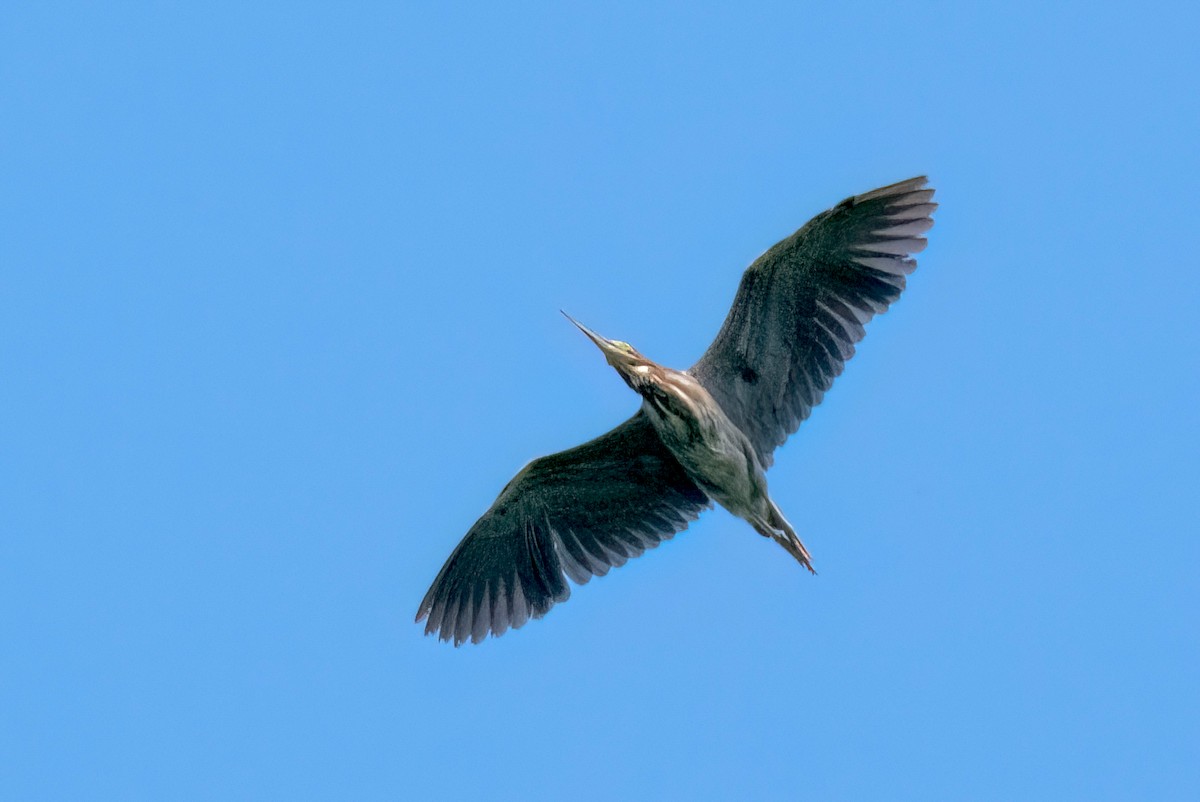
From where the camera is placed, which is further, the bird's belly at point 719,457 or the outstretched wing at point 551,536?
the outstretched wing at point 551,536

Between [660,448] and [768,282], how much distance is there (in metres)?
1.73

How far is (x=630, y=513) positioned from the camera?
47.3ft

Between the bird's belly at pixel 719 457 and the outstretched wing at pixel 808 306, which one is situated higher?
the outstretched wing at pixel 808 306

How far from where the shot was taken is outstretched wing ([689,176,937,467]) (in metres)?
13.1

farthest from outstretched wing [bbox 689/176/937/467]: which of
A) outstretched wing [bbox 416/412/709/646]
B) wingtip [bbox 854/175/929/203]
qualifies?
outstretched wing [bbox 416/412/709/646]

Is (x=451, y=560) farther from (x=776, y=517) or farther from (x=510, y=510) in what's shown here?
(x=776, y=517)

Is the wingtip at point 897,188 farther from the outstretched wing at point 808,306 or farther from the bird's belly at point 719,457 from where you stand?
the bird's belly at point 719,457

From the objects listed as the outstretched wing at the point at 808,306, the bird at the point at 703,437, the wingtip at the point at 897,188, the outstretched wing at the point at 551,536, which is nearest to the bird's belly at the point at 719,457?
the bird at the point at 703,437

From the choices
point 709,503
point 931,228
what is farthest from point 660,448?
point 931,228

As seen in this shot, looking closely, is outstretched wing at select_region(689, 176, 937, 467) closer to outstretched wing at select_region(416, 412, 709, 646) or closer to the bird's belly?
the bird's belly

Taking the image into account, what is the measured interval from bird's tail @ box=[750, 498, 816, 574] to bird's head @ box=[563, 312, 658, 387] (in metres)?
1.51

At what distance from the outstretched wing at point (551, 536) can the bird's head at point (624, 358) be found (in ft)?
3.53

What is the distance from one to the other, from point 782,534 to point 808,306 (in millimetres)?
1880

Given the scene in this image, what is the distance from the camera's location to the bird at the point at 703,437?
43.1 ft
